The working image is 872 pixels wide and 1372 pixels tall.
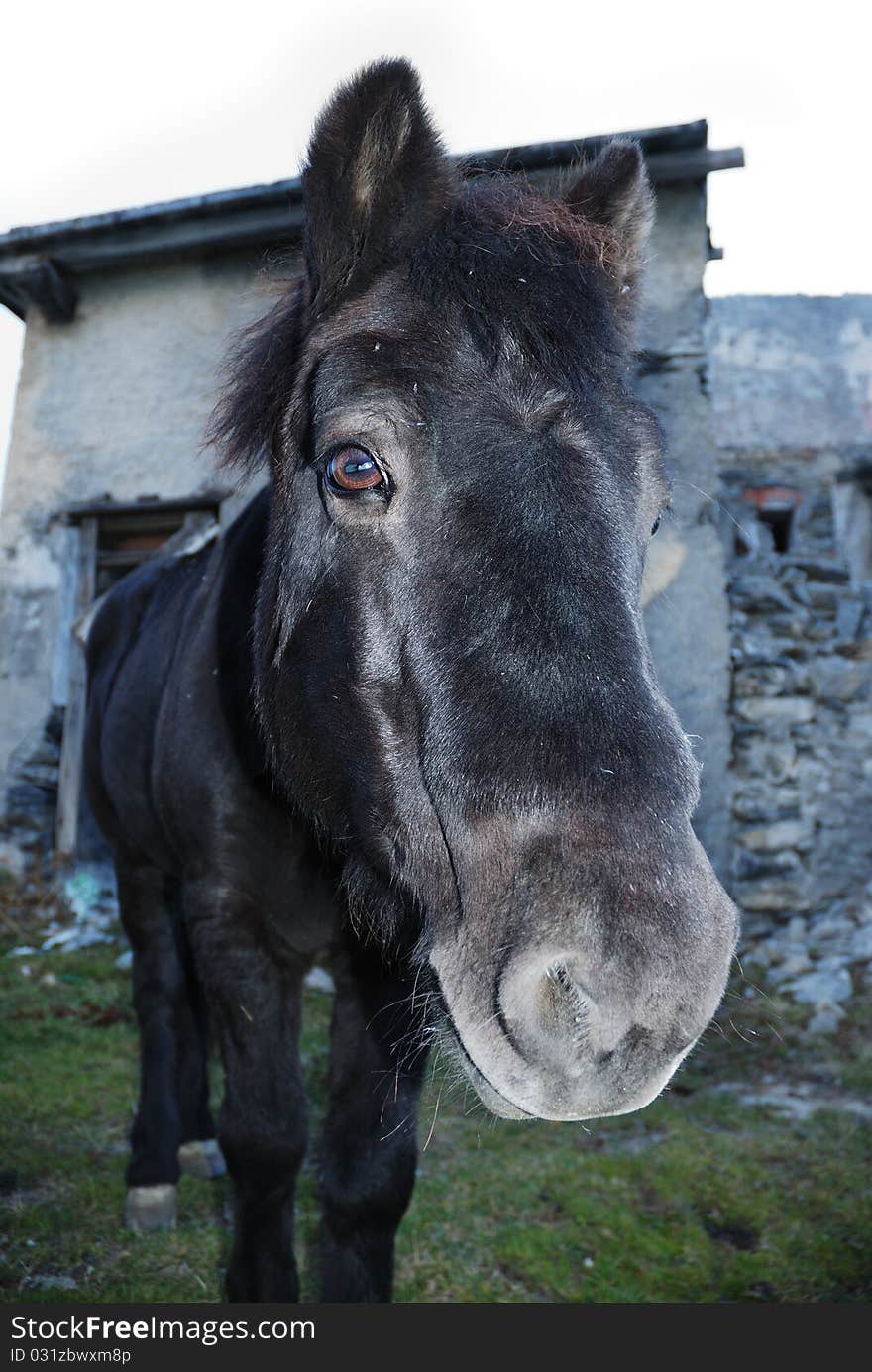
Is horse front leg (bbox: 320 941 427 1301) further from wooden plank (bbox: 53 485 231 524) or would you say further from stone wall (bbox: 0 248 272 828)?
stone wall (bbox: 0 248 272 828)

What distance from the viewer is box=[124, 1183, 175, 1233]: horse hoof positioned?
12.0 feet

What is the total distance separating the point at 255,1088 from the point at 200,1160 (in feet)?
6.42

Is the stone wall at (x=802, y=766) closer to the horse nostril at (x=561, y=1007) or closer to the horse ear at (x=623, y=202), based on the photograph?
the horse ear at (x=623, y=202)

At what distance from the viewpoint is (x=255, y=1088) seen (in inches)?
101

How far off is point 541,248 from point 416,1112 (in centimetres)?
218

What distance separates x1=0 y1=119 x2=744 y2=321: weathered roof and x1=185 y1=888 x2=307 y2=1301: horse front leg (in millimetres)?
6706

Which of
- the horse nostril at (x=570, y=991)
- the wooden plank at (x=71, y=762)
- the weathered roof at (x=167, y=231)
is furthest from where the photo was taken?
the wooden plank at (x=71, y=762)

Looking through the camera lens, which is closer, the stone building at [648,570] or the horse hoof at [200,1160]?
the horse hoof at [200,1160]

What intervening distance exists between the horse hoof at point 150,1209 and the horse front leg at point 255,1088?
116cm

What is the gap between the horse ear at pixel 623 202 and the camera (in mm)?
2494

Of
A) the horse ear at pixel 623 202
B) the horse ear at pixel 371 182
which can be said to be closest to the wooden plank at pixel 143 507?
the horse ear at pixel 623 202

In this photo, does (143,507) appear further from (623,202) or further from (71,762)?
(623,202)

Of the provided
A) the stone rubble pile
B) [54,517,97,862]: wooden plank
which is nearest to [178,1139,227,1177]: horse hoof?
the stone rubble pile

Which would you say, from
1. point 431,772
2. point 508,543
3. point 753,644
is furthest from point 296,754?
point 753,644
